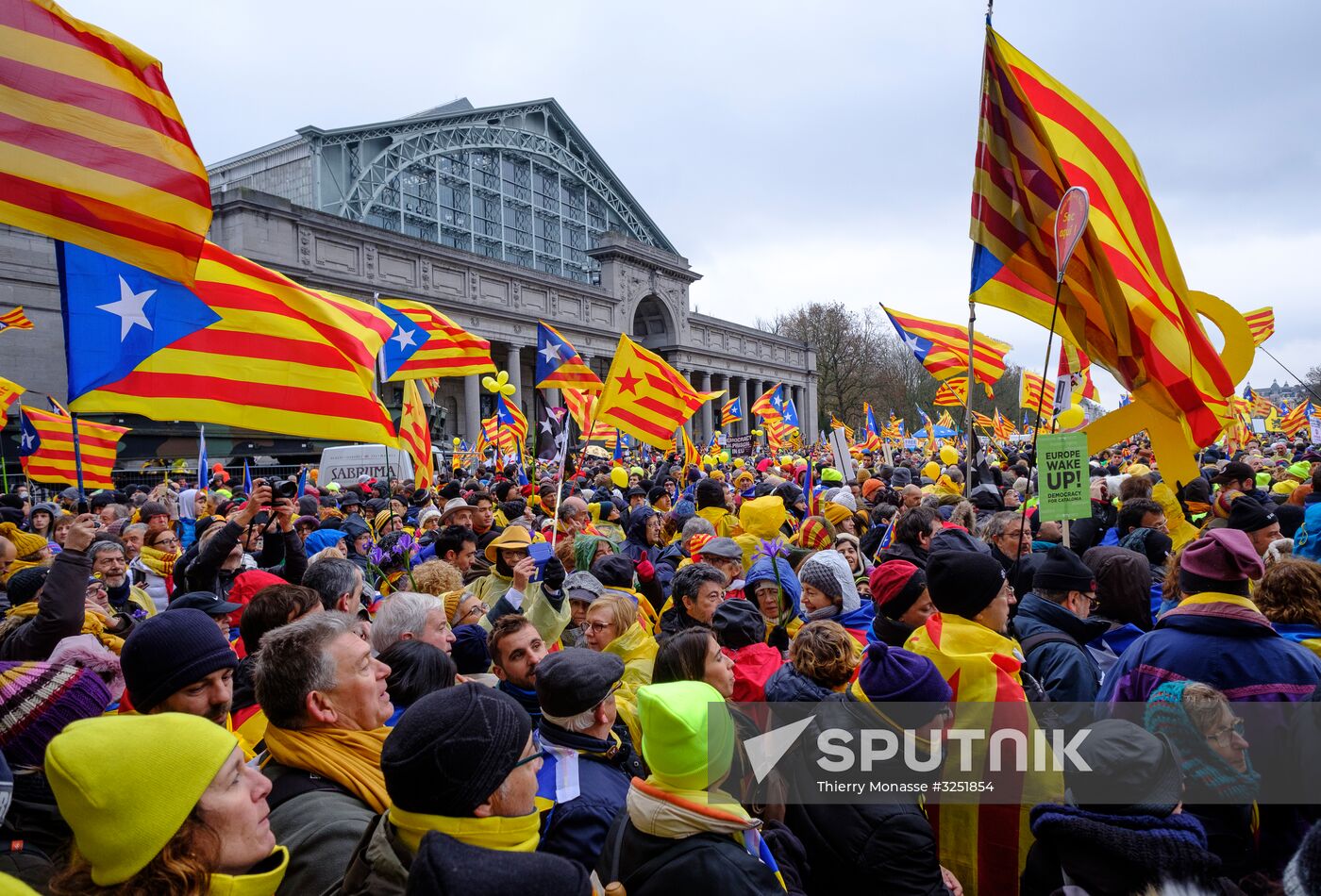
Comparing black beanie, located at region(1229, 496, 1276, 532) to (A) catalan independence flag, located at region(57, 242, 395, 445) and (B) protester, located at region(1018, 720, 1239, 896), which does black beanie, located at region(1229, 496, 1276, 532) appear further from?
(A) catalan independence flag, located at region(57, 242, 395, 445)

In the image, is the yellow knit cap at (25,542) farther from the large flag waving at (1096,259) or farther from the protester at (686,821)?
the large flag waving at (1096,259)

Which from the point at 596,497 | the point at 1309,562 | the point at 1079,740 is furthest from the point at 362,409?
the point at 596,497

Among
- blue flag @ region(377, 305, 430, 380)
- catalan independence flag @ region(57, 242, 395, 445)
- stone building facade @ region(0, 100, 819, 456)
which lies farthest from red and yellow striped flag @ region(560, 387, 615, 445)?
stone building facade @ region(0, 100, 819, 456)

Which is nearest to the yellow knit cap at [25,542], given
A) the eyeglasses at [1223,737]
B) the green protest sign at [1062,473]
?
the green protest sign at [1062,473]

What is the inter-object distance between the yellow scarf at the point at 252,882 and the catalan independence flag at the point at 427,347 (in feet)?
22.8

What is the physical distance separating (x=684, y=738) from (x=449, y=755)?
0.63 m

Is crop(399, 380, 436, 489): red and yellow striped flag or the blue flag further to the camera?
crop(399, 380, 436, 489): red and yellow striped flag

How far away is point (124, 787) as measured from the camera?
5.26 feet

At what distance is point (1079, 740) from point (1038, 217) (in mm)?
3721

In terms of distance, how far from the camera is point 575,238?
58250mm

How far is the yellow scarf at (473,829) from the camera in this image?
5.92 feet

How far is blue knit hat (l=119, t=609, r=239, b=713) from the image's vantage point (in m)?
2.50

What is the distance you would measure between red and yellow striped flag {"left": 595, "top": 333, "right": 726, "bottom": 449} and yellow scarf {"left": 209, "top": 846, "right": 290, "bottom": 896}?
735 centimetres

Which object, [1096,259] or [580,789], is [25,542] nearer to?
[580,789]
